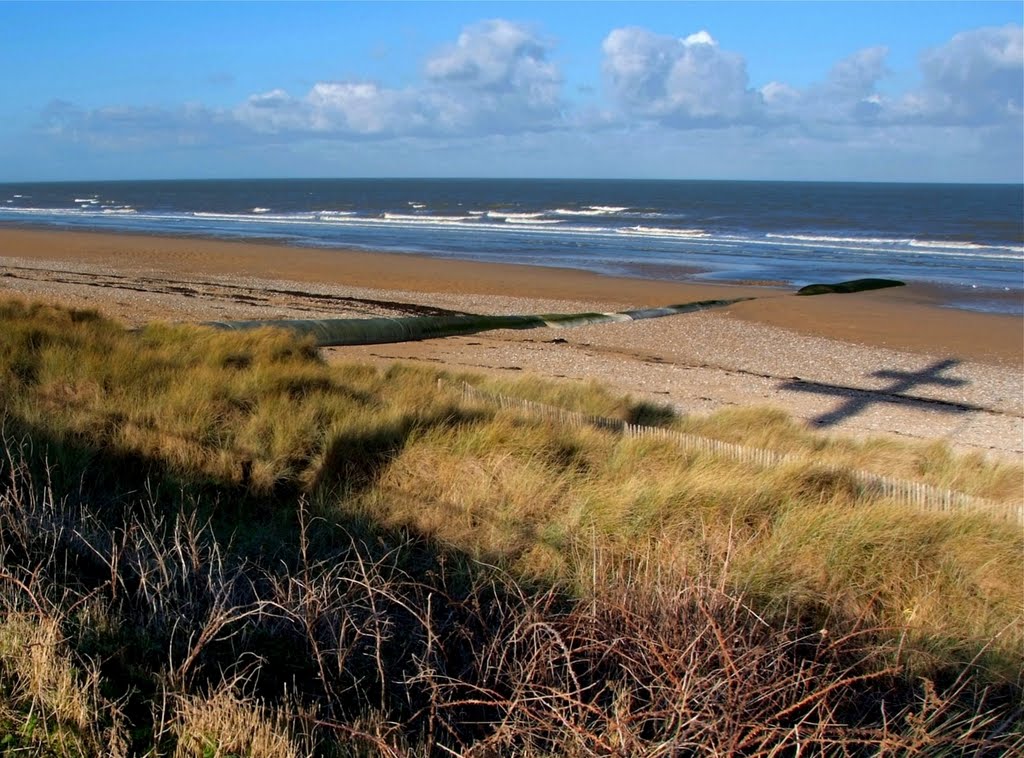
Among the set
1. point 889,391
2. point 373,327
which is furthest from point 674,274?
point 373,327

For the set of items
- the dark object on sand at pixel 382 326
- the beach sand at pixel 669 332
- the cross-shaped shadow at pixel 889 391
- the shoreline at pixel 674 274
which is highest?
the shoreline at pixel 674 274

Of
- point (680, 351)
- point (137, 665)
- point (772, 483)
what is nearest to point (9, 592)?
point (137, 665)

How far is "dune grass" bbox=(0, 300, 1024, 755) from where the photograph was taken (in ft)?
9.93

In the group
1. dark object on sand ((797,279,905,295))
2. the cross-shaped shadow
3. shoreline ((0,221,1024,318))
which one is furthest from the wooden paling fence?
shoreline ((0,221,1024,318))

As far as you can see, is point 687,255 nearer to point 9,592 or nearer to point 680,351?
point 680,351

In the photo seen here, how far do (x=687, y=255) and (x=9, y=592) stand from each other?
33.8 meters

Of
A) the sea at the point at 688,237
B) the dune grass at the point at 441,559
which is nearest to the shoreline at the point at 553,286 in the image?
the sea at the point at 688,237

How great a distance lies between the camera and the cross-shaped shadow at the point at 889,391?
11.9 metres

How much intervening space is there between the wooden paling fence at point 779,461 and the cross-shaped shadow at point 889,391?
4.41m

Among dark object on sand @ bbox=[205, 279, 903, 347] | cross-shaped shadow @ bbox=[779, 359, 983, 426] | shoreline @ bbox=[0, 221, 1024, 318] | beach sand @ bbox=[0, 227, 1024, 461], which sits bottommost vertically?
cross-shaped shadow @ bbox=[779, 359, 983, 426]

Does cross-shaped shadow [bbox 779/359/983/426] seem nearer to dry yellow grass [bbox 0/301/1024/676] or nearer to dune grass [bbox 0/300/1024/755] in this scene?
dune grass [bbox 0/300/1024/755]

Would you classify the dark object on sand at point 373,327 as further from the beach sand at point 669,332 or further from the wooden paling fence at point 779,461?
the wooden paling fence at point 779,461

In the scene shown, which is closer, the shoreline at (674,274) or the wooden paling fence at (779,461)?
the wooden paling fence at (779,461)

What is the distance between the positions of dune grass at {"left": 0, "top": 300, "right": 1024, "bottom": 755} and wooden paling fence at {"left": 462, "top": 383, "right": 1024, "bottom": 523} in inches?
8.9
